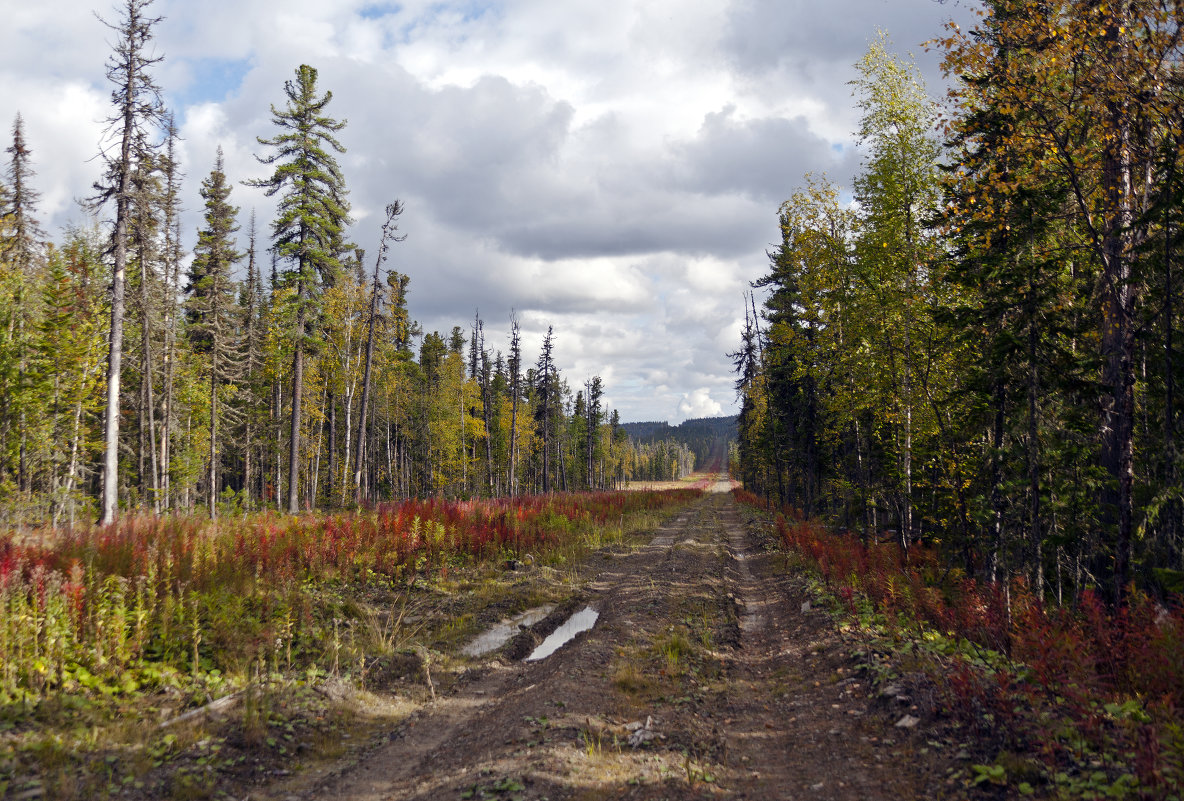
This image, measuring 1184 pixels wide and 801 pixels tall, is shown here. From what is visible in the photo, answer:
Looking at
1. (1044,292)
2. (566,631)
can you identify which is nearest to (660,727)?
(566,631)

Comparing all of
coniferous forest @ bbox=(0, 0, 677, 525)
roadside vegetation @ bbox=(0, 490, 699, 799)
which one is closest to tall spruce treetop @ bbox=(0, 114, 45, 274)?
coniferous forest @ bbox=(0, 0, 677, 525)

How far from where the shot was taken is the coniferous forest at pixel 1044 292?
22.3ft

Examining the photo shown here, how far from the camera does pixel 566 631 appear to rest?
33.4 feet

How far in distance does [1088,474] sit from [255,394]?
36.9 metres

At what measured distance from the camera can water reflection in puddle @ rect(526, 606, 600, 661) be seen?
Result: 29.4ft

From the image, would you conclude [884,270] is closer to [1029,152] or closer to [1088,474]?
[1029,152]

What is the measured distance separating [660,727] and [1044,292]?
7924 mm

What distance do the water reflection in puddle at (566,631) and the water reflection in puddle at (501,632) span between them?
57cm

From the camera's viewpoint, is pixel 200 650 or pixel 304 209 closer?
pixel 200 650

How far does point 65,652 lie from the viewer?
19.0ft

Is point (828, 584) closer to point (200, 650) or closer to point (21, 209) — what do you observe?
point (200, 650)

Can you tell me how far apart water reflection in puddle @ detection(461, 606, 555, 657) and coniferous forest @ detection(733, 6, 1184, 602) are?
25.2 feet

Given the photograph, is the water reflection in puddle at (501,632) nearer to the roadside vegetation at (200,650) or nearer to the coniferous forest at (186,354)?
the roadside vegetation at (200,650)

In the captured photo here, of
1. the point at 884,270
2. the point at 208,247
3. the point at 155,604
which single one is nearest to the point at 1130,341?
the point at 884,270
